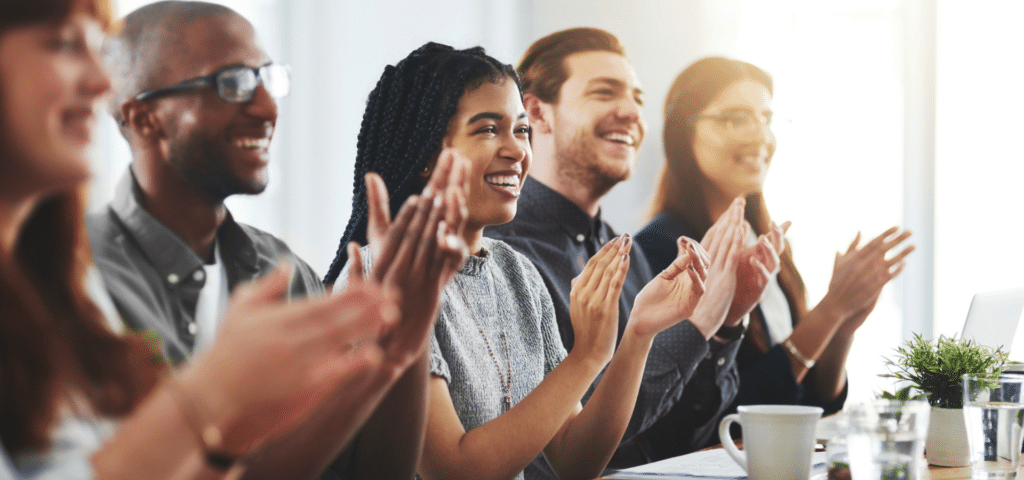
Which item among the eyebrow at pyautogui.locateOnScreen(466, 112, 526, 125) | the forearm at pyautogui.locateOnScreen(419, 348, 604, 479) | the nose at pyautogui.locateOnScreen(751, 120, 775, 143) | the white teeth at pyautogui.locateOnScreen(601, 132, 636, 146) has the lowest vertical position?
the forearm at pyautogui.locateOnScreen(419, 348, 604, 479)

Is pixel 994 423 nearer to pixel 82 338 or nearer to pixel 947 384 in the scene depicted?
pixel 947 384

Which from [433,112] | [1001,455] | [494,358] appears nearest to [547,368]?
[494,358]

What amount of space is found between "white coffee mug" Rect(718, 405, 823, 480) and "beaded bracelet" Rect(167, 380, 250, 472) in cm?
72

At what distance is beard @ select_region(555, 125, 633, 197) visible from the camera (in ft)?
6.93

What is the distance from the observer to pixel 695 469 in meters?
1.27

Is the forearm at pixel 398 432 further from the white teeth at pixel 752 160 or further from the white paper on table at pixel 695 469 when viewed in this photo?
the white teeth at pixel 752 160

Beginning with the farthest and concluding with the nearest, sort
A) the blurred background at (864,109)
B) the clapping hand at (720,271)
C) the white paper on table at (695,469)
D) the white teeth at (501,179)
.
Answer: the blurred background at (864,109) < the clapping hand at (720,271) < the white teeth at (501,179) < the white paper on table at (695,469)

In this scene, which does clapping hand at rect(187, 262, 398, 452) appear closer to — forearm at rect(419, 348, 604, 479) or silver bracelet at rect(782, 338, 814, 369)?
forearm at rect(419, 348, 604, 479)

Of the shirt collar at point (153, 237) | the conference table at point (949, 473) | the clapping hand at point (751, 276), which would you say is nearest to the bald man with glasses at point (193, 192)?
the shirt collar at point (153, 237)

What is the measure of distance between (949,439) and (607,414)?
0.55 metres

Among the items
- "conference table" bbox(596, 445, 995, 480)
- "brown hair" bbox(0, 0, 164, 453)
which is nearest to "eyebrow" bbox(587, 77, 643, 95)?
"conference table" bbox(596, 445, 995, 480)

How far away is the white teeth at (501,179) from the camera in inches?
57.7

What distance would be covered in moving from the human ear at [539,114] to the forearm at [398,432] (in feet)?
3.57

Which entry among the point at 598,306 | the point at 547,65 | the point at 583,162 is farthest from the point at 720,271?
the point at 598,306
